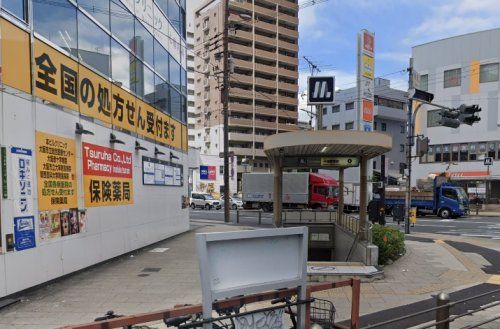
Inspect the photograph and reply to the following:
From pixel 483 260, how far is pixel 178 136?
42.2 feet

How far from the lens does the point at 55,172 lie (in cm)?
863

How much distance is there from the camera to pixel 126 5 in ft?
41.7

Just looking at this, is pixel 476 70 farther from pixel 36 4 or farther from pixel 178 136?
pixel 36 4

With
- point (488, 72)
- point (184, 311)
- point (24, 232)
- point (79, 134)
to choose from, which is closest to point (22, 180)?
point (24, 232)

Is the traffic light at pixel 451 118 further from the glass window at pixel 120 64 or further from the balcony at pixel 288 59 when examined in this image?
the balcony at pixel 288 59

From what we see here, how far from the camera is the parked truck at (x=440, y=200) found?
100 feet

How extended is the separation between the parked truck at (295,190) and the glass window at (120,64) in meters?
25.5

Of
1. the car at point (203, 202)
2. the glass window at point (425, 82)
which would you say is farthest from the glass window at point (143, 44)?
the glass window at point (425, 82)

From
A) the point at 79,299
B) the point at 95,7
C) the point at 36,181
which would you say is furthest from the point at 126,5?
the point at 79,299

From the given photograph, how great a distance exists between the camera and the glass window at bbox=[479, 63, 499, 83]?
41.9 meters

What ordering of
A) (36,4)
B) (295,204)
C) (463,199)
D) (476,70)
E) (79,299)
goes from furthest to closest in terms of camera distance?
(476,70)
(295,204)
(463,199)
(36,4)
(79,299)

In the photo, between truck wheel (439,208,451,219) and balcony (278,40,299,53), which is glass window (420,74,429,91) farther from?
balcony (278,40,299,53)

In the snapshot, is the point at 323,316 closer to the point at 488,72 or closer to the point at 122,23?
the point at 122,23

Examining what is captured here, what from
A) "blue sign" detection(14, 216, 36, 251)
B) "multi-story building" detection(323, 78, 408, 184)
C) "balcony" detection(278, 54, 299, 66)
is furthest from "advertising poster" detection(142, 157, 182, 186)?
"balcony" detection(278, 54, 299, 66)
